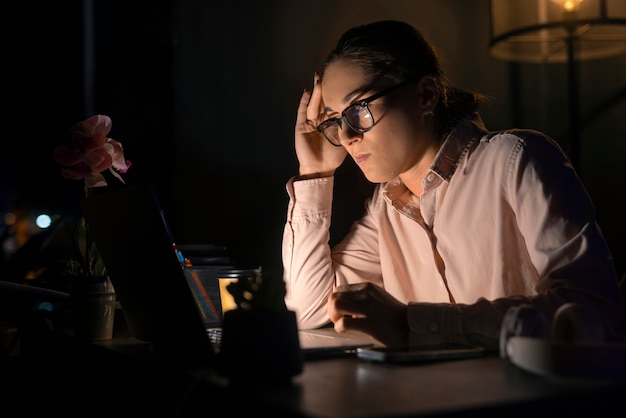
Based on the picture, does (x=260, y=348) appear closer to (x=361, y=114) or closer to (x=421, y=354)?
(x=421, y=354)

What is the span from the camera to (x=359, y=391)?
2.63 feet

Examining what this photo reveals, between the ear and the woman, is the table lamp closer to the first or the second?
the woman

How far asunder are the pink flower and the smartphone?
2.41 feet

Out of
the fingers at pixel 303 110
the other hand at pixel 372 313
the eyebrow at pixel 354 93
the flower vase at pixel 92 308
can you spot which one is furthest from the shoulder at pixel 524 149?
the flower vase at pixel 92 308

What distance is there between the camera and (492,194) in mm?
1514

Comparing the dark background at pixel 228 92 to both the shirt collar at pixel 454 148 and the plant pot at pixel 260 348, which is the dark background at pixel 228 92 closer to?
the shirt collar at pixel 454 148

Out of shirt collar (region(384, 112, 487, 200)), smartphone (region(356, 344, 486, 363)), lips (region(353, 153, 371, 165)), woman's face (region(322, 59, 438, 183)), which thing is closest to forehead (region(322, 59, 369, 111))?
woman's face (region(322, 59, 438, 183))

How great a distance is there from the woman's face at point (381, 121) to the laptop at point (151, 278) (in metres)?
0.47

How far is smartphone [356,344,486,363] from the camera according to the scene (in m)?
0.98

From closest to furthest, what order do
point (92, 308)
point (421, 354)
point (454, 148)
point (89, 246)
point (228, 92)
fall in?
point (421, 354)
point (92, 308)
point (89, 246)
point (454, 148)
point (228, 92)

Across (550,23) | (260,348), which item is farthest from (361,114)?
(550,23)

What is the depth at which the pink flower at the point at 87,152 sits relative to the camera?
1457 millimetres

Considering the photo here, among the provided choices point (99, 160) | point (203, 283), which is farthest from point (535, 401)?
point (99, 160)

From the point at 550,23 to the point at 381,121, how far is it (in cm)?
97
